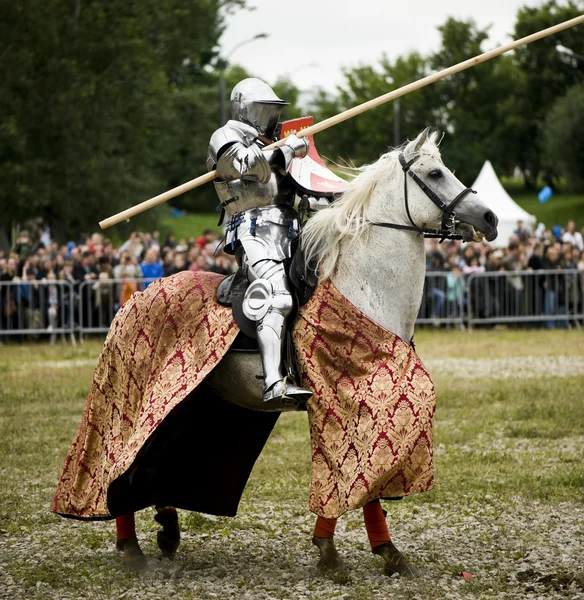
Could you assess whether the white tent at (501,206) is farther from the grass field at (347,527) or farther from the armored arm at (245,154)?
the armored arm at (245,154)

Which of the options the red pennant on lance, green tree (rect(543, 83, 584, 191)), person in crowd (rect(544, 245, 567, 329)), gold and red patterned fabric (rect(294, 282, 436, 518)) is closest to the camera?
gold and red patterned fabric (rect(294, 282, 436, 518))

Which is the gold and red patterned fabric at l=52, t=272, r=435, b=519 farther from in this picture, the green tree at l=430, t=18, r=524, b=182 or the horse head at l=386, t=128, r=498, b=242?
the green tree at l=430, t=18, r=524, b=182

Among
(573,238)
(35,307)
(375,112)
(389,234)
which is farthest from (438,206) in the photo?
(375,112)

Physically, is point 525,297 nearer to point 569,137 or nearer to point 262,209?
point 262,209

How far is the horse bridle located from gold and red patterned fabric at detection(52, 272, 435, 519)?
1.90 ft

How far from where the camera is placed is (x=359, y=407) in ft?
20.2

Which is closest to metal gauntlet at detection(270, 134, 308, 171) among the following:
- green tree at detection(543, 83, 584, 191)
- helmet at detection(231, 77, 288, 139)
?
helmet at detection(231, 77, 288, 139)

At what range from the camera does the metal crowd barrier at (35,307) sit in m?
18.4

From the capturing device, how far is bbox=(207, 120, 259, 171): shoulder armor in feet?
21.0

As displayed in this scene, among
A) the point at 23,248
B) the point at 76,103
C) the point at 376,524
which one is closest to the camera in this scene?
the point at 376,524

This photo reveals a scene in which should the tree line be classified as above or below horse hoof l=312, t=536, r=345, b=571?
above

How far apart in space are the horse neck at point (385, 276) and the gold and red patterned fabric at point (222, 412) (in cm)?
8

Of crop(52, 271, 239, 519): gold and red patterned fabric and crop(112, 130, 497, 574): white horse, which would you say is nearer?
crop(112, 130, 497, 574): white horse

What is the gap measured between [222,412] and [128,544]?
997mm
